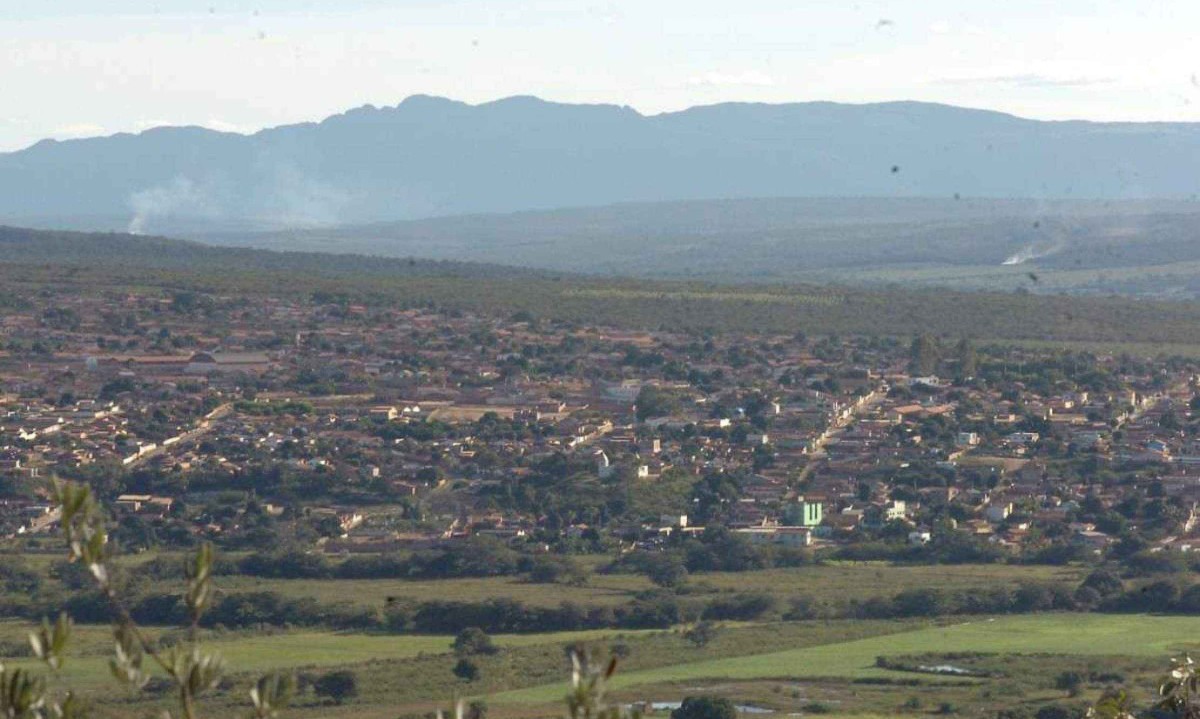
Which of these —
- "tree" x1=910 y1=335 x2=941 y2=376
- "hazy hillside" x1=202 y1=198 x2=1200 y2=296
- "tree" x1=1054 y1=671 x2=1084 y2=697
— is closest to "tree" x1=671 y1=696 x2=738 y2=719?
"tree" x1=1054 y1=671 x2=1084 y2=697

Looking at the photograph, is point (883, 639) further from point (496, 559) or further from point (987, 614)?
point (496, 559)

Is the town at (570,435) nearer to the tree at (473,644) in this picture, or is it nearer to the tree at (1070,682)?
the tree at (473,644)

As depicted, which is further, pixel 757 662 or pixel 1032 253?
A: pixel 1032 253

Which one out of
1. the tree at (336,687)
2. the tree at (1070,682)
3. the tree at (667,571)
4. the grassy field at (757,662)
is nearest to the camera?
the grassy field at (757,662)

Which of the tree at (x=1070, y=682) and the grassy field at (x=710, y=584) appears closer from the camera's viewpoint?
the tree at (x=1070, y=682)

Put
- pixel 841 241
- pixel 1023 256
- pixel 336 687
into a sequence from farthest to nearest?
pixel 841 241 → pixel 1023 256 → pixel 336 687

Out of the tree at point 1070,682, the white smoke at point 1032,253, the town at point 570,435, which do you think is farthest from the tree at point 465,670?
the white smoke at point 1032,253

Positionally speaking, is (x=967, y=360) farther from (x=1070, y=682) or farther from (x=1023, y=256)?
(x=1023, y=256)

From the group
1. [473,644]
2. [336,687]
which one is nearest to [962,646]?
[473,644]
